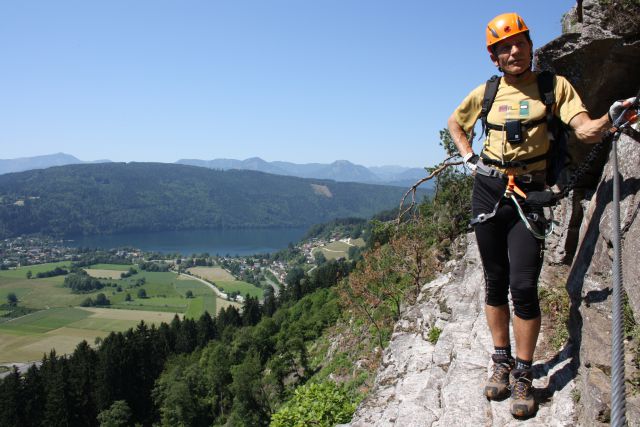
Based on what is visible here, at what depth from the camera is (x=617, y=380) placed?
2.53 metres

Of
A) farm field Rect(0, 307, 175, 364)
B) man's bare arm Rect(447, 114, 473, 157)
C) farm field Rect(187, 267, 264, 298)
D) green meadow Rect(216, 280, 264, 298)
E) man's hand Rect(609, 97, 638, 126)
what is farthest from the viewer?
farm field Rect(187, 267, 264, 298)

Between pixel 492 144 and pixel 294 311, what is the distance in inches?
2460

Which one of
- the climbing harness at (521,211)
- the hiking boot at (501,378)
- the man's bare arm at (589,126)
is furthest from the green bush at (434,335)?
the man's bare arm at (589,126)

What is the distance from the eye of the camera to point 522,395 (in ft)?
14.6

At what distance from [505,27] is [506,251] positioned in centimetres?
214

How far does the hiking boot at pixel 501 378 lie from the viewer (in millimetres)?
4883

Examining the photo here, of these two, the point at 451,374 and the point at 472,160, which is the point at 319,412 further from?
the point at 472,160

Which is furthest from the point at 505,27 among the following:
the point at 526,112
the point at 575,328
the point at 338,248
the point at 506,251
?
the point at 338,248

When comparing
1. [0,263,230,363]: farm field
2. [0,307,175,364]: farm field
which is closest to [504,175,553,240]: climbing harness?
[0,307,175,364]: farm field

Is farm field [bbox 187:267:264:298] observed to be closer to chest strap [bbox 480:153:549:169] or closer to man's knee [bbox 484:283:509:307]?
man's knee [bbox 484:283:509:307]

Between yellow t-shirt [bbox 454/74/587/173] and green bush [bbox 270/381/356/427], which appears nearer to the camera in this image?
yellow t-shirt [bbox 454/74/587/173]

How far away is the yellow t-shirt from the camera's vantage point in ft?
13.7

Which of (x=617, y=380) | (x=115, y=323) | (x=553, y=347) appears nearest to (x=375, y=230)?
(x=553, y=347)

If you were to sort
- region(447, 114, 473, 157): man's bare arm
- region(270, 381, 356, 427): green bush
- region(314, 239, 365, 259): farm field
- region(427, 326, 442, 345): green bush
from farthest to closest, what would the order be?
region(314, 239, 365, 259): farm field → region(270, 381, 356, 427): green bush → region(427, 326, 442, 345): green bush → region(447, 114, 473, 157): man's bare arm
